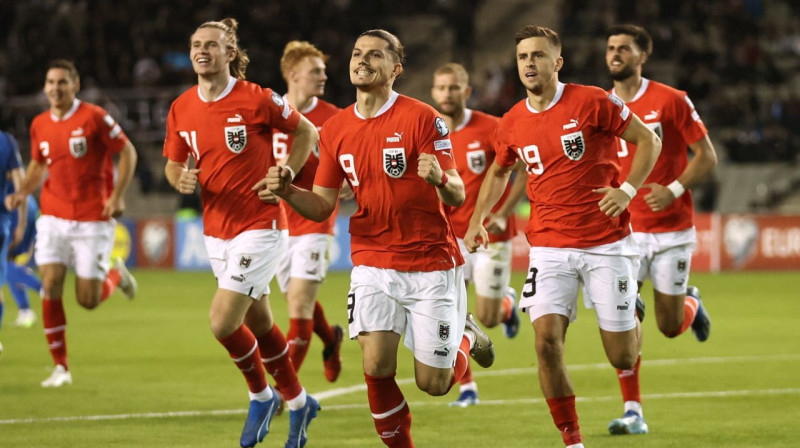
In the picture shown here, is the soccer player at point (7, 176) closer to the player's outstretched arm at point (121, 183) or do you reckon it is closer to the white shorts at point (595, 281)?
the player's outstretched arm at point (121, 183)

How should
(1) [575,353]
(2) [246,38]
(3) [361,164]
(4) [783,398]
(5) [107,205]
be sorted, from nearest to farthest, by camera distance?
1. (3) [361,164]
2. (4) [783,398]
3. (5) [107,205]
4. (1) [575,353]
5. (2) [246,38]

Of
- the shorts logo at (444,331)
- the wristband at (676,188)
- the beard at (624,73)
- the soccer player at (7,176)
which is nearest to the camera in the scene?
the shorts logo at (444,331)

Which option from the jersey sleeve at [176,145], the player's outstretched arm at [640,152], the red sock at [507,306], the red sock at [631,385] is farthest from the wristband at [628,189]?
the red sock at [507,306]

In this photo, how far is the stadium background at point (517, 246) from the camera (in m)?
8.76

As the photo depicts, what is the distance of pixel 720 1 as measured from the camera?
30.1 meters

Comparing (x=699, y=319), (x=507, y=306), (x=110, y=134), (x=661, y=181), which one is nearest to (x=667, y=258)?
(x=661, y=181)

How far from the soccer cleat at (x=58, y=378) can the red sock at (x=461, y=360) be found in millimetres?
4552

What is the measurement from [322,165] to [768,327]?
387 inches

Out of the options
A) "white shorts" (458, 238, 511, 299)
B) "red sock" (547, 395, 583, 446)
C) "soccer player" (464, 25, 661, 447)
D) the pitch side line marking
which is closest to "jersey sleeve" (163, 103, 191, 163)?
"soccer player" (464, 25, 661, 447)

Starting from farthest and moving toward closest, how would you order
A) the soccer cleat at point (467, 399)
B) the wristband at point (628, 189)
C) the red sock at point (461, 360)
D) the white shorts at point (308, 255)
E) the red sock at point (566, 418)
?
the white shorts at point (308, 255) < the soccer cleat at point (467, 399) < the red sock at point (461, 360) < the wristband at point (628, 189) < the red sock at point (566, 418)

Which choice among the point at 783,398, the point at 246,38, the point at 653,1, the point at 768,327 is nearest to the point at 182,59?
the point at 246,38

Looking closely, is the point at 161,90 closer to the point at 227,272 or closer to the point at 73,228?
the point at 73,228

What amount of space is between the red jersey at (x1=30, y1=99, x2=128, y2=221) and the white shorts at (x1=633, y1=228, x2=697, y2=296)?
451 cm

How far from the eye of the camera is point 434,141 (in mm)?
6590
